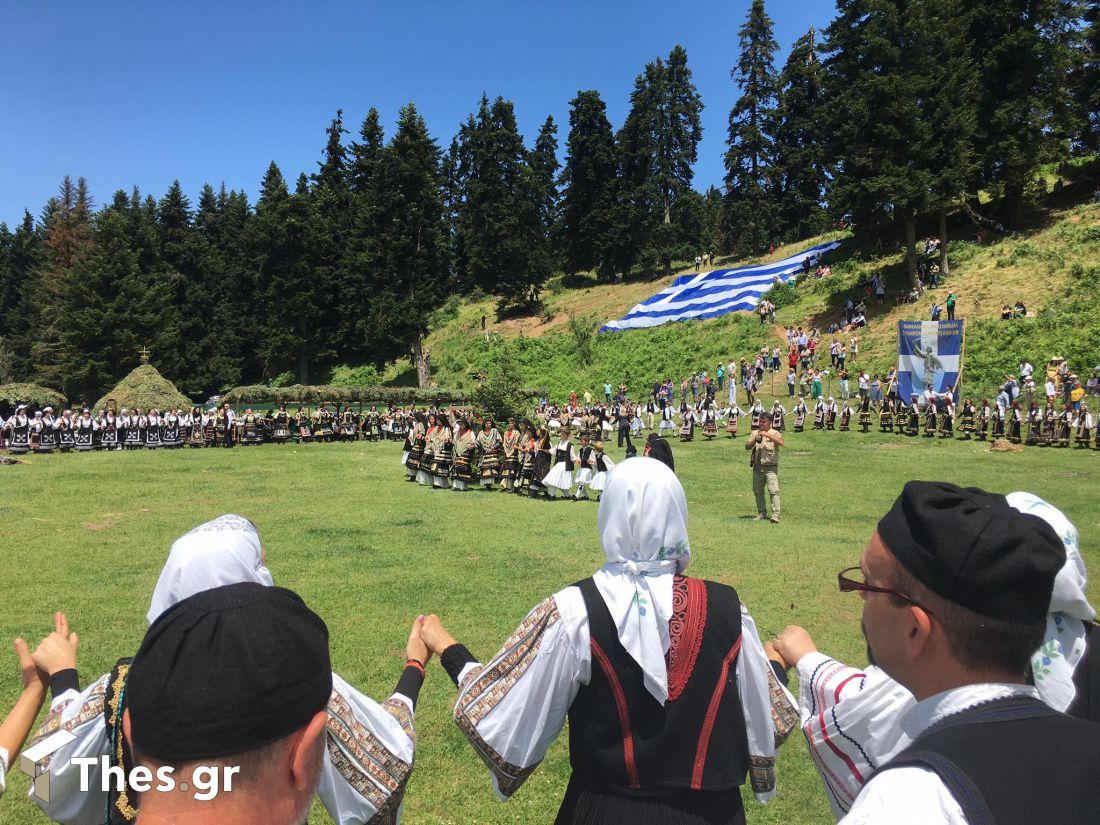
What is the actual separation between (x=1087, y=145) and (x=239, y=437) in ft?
150

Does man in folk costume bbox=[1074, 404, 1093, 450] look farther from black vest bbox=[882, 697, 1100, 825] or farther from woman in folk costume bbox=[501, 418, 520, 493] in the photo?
black vest bbox=[882, 697, 1100, 825]

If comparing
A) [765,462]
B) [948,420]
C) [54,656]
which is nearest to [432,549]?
[765,462]

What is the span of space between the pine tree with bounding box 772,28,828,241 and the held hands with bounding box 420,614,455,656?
169ft

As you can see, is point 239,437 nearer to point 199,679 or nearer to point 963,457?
point 963,457

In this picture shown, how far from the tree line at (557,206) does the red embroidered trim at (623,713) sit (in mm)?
35535

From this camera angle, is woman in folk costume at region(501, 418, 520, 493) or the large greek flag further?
the large greek flag

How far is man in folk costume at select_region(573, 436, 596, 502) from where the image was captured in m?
15.7

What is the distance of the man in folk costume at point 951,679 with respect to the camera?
1.26 meters

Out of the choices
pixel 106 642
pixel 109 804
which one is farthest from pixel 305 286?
pixel 109 804

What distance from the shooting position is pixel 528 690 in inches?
88.1

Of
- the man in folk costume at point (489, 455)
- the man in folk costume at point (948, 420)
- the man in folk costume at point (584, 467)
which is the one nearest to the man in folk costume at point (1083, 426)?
the man in folk costume at point (948, 420)

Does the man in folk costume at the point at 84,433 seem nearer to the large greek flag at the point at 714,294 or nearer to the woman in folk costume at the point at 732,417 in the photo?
the woman in folk costume at the point at 732,417

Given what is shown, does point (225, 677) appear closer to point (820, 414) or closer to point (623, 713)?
point (623, 713)

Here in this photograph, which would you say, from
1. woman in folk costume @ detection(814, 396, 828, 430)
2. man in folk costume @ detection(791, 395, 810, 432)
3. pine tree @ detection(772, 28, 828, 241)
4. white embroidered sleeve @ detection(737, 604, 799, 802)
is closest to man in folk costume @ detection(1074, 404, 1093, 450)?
woman in folk costume @ detection(814, 396, 828, 430)
